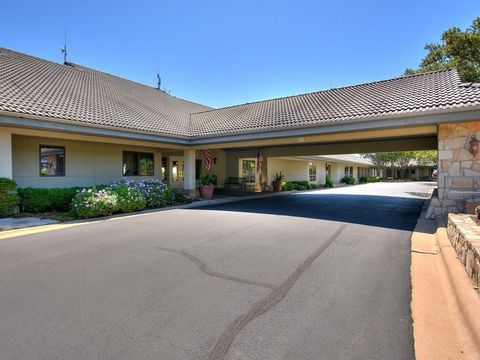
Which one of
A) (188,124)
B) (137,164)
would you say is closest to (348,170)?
(188,124)

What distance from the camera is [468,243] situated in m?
4.42

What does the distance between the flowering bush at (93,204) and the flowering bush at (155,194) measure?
6.08 ft

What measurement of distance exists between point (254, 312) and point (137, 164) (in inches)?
589

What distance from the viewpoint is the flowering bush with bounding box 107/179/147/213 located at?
11.2 meters

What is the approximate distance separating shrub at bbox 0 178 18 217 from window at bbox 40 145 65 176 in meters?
3.20

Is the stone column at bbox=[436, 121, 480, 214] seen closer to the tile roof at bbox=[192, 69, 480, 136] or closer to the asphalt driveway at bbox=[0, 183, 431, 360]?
the tile roof at bbox=[192, 69, 480, 136]

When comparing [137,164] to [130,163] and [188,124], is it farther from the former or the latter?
[188,124]

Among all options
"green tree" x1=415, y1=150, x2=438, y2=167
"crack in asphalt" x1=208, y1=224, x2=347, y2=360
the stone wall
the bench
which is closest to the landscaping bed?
"crack in asphalt" x1=208, y1=224, x2=347, y2=360

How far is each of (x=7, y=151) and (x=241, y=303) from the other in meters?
10.5

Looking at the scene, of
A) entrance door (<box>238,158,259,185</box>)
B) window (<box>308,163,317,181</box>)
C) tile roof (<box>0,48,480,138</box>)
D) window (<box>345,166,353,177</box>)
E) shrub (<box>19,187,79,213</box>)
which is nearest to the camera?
tile roof (<box>0,48,480,138</box>)

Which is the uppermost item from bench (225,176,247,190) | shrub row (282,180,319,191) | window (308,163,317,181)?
window (308,163,317,181)

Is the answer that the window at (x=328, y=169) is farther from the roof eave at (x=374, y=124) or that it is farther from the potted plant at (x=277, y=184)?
the roof eave at (x=374, y=124)

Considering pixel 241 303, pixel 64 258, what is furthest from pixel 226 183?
pixel 241 303

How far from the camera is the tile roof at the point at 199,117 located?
10.4 metres
